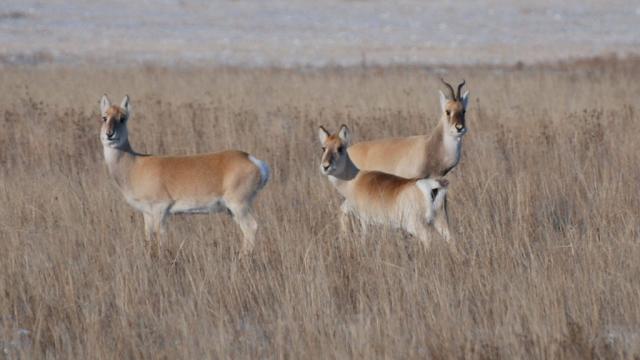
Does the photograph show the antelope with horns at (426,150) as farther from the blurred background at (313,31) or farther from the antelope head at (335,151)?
the blurred background at (313,31)

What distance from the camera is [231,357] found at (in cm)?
536

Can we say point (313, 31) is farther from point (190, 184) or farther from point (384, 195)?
point (384, 195)

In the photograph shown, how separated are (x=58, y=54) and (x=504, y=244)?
26191 mm

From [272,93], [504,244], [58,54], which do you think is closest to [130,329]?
[504,244]

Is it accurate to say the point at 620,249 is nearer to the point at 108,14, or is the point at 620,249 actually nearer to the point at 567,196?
the point at 567,196

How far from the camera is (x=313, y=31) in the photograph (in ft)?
156

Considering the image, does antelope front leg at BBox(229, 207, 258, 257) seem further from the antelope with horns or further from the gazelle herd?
the antelope with horns

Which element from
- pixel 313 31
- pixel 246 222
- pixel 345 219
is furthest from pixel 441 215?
pixel 313 31

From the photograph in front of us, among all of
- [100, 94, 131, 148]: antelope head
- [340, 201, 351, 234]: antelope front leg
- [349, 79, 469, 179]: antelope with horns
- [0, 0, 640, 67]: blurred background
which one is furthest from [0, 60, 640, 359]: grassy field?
[0, 0, 640, 67]: blurred background

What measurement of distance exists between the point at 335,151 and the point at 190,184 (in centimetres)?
114

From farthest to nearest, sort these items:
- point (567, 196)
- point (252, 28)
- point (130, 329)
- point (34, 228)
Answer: point (252, 28) < point (567, 196) < point (34, 228) < point (130, 329)

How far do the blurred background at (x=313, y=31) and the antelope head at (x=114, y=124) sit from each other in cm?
1991

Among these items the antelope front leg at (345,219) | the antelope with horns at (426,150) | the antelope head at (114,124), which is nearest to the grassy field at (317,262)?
the antelope front leg at (345,219)

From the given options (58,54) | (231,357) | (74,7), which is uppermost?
(74,7)
